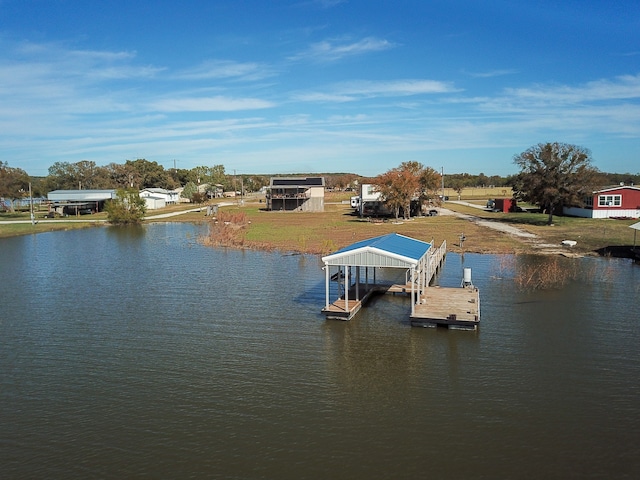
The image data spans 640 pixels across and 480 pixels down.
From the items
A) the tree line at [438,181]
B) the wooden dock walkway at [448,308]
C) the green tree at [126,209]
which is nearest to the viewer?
the wooden dock walkway at [448,308]

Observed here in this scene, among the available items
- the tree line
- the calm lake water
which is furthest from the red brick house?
the calm lake water

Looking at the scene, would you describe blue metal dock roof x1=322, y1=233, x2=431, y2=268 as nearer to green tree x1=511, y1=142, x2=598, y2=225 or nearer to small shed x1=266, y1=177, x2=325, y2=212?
green tree x1=511, y1=142, x2=598, y2=225

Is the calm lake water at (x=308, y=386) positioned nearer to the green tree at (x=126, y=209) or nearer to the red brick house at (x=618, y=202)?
the red brick house at (x=618, y=202)

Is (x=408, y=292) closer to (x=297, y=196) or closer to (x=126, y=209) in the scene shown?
(x=126, y=209)

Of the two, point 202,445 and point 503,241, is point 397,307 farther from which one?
point 503,241

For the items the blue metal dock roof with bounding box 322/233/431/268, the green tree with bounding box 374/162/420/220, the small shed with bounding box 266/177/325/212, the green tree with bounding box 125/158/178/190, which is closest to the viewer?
the blue metal dock roof with bounding box 322/233/431/268

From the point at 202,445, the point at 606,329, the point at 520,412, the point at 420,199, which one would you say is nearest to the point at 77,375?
the point at 202,445

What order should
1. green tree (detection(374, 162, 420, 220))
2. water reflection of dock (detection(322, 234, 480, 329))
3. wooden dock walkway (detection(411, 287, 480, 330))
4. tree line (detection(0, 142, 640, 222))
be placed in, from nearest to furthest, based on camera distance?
wooden dock walkway (detection(411, 287, 480, 330)), water reflection of dock (detection(322, 234, 480, 329)), tree line (detection(0, 142, 640, 222)), green tree (detection(374, 162, 420, 220))

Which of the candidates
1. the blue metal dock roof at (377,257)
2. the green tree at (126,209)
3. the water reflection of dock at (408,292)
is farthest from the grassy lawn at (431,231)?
the blue metal dock roof at (377,257)
